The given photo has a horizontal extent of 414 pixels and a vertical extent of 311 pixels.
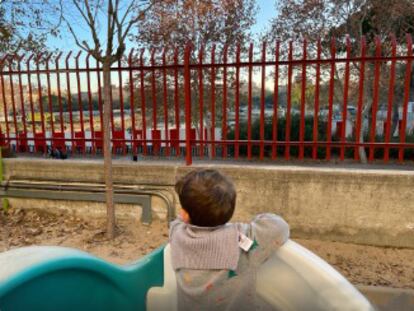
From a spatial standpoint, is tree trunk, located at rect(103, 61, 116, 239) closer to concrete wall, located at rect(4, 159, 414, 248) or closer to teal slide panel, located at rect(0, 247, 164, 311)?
concrete wall, located at rect(4, 159, 414, 248)

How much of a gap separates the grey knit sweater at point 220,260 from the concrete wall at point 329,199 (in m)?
2.39

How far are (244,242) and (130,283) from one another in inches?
35.5

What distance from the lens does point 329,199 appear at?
3.73 metres

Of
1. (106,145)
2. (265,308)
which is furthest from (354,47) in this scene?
(265,308)

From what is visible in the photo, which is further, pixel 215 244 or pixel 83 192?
pixel 83 192

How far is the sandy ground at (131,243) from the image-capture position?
10.7 ft

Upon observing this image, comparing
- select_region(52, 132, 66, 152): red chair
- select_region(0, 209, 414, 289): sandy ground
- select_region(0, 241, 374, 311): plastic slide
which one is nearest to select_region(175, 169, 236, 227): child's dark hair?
select_region(0, 241, 374, 311): plastic slide

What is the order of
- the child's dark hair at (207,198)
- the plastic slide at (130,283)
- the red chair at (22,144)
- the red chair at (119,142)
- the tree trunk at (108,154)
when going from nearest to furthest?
1. the child's dark hair at (207,198)
2. the plastic slide at (130,283)
3. the tree trunk at (108,154)
4. the red chair at (119,142)
5. the red chair at (22,144)

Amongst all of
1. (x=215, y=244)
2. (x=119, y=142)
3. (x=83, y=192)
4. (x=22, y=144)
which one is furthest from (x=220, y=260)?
(x=22, y=144)

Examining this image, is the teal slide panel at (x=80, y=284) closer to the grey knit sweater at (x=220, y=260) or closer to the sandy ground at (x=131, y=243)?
the grey knit sweater at (x=220, y=260)

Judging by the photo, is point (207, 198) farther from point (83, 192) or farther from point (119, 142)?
point (119, 142)

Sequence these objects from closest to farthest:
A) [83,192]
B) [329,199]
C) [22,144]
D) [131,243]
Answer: [329,199]
[131,243]
[83,192]
[22,144]

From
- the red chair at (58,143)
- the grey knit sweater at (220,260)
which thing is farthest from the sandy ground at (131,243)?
the grey knit sweater at (220,260)

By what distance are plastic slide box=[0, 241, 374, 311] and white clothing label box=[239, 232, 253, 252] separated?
0.30 metres
